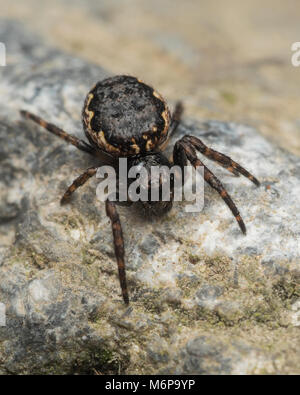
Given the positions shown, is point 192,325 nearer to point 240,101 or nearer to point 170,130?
point 170,130

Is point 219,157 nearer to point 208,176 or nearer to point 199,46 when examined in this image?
point 208,176

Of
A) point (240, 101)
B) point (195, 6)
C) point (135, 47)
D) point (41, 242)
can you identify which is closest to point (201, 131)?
point (240, 101)

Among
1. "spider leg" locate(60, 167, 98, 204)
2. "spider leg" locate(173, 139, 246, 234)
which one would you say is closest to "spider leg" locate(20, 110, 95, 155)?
"spider leg" locate(60, 167, 98, 204)

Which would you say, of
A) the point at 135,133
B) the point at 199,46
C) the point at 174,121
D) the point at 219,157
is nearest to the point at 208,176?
the point at 219,157

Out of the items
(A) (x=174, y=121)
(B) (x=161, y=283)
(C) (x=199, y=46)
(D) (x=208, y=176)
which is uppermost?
(C) (x=199, y=46)

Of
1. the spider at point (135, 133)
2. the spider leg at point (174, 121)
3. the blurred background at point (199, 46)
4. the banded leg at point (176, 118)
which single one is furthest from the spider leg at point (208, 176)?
the blurred background at point (199, 46)

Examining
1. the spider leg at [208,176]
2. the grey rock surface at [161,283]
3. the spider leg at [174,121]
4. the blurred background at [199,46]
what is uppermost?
the blurred background at [199,46]

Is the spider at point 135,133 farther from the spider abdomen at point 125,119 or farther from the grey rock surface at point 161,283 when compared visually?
the grey rock surface at point 161,283
